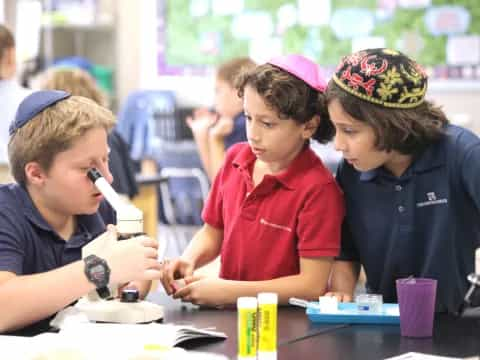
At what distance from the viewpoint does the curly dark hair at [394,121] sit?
2.11 metres

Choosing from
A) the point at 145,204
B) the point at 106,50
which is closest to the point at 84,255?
the point at 145,204

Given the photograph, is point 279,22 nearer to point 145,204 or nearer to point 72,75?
point 145,204

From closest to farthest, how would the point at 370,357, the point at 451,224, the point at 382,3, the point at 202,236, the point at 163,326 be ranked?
the point at 370,357
the point at 163,326
the point at 451,224
the point at 202,236
the point at 382,3

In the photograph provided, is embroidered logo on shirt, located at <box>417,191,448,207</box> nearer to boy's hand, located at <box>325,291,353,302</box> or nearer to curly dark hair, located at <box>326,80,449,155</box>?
curly dark hair, located at <box>326,80,449,155</box>

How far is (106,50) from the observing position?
777cm

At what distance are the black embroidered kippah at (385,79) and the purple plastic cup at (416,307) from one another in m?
0.43

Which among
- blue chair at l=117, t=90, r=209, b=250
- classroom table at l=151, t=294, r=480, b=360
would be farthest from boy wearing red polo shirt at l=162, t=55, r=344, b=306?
blue chair at l=117, t=90, r=209, b=250

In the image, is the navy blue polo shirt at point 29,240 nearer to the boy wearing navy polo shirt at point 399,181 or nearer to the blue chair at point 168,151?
the boy wearing navy polo shirt at point 399,181

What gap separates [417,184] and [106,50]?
5842mm

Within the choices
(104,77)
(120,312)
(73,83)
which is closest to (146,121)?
(104,77)

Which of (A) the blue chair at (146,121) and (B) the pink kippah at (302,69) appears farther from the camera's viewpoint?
(A) the blue chair at (146,121)

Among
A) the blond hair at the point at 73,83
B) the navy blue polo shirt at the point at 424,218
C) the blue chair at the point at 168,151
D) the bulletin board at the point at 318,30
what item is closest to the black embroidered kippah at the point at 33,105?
the navy blue polo shirt at the point at 424,218

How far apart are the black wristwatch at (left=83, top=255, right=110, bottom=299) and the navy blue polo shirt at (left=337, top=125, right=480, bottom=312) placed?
657mm

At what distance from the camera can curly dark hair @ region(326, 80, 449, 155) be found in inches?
83.1
